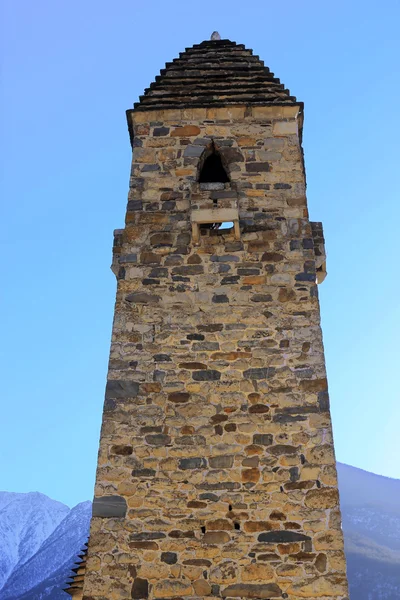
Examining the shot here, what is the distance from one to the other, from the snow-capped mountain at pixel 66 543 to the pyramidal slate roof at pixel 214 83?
67.8 ft

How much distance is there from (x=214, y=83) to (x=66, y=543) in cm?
3132

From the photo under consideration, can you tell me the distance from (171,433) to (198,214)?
2335mm

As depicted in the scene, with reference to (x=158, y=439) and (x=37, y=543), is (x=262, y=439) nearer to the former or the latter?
(x=158, y=439)

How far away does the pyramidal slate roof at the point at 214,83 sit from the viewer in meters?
7.59

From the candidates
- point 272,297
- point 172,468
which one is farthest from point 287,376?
point 172,468

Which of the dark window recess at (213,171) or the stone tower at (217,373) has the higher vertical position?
the dark window recess at (213,171)

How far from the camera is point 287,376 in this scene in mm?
5828

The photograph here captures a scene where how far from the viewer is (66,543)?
111 ft

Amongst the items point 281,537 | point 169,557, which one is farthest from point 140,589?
point 281,537

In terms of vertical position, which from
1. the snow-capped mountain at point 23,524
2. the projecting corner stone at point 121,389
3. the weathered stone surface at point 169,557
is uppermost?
the snow-capped mountain at point 23,524

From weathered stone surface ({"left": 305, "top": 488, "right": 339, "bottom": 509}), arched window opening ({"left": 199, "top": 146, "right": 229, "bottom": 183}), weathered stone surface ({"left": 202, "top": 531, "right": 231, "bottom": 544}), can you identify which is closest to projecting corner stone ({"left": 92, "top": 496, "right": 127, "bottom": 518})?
weathered stone surface ({"left": 202, "top": 531, "right": 231, "bottom": 544})

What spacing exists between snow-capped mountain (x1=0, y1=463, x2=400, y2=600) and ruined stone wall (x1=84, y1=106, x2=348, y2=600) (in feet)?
67.1

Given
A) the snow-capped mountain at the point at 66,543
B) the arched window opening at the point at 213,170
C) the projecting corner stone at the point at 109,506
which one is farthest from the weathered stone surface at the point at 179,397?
the snow-capped mountain at the point at 66,543

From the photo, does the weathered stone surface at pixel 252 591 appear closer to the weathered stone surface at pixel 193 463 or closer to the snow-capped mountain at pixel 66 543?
the weathered stone surface at pixel 193 463
